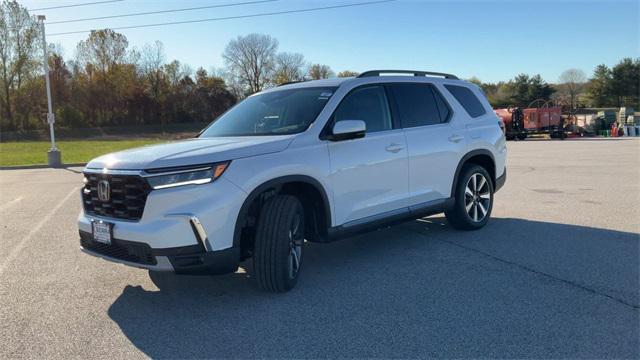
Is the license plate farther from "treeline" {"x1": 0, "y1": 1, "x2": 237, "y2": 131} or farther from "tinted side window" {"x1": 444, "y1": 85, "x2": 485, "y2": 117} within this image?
"treeline" {"x1": 0, "y1": 1, "x2": 237, "y2": 131}

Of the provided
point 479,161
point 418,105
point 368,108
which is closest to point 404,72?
point 418,105

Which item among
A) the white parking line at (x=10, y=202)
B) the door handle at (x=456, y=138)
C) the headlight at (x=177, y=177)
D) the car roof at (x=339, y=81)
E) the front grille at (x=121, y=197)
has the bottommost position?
the white parking line at (x=10, y=202)

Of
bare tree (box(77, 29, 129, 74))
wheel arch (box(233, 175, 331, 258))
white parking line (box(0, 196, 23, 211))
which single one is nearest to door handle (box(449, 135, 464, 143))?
wheel arch (box(233, 175, 331, 258))

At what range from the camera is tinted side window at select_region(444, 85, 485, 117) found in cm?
650

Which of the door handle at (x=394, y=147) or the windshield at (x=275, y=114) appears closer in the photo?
the windshield at (x=275, y=114)

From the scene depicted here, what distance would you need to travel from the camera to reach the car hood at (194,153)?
12.7 feet

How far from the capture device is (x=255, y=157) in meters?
4.13

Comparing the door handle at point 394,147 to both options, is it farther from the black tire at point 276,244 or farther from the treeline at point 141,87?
the treeline at point 141,87

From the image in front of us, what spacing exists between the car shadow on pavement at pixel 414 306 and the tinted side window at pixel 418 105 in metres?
1.47

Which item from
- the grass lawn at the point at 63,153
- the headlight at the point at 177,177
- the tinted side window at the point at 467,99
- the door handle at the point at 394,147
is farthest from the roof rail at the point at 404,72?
the grass lawn at the point at 63,153

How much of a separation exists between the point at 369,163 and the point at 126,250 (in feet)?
7.72

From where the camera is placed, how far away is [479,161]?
6.82 meters

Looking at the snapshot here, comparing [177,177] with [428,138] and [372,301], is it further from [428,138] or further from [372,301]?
[428,138]

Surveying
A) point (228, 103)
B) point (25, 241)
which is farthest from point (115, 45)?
point (25, 241)
